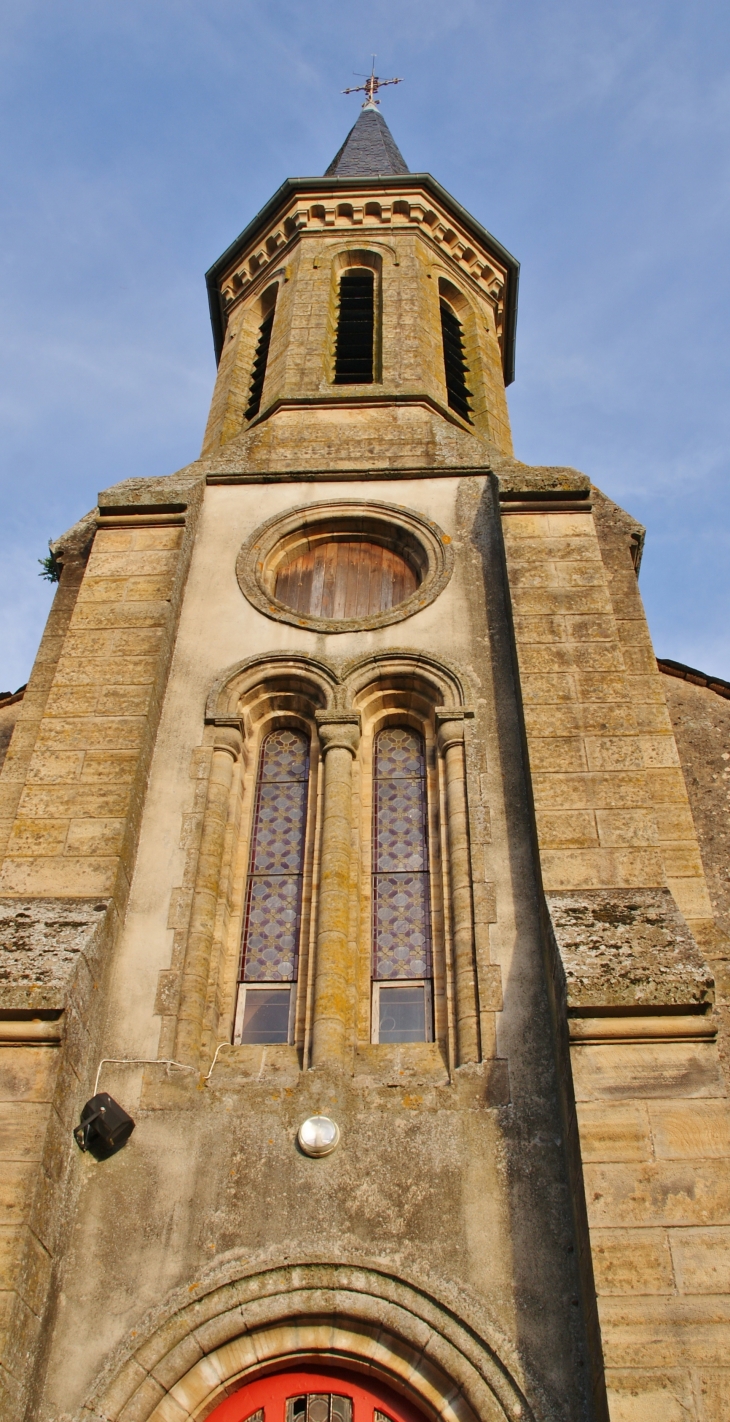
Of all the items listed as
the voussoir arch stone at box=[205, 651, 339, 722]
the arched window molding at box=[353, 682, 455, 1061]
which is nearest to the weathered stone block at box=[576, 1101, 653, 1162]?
the arched window molding at box=[353, 682, 455, 1061]

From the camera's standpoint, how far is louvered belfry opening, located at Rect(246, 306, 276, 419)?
50.4ft

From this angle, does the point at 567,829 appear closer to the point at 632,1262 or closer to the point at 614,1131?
the point at 614,1131

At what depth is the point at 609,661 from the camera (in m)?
9.20

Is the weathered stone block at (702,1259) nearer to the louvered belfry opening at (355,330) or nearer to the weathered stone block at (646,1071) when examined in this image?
the weathered stone block at (646,1071)

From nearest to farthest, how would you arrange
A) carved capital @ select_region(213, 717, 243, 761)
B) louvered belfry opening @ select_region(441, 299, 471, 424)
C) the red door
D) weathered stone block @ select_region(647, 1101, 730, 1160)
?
weathered stone block @ select_region(647, 1101, 730, 1160) → the red door → carved capital @ select_region(213, 717, 243, 761) → louvered belfry opening @ select_region(441, 299, 471, 424)

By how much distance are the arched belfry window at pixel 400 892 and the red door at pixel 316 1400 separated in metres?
2.00

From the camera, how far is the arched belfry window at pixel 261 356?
607 inches

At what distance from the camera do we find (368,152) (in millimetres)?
22297

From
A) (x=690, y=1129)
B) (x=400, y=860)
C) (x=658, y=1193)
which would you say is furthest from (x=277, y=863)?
(x=658, y=1193)

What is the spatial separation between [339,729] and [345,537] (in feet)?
9.06

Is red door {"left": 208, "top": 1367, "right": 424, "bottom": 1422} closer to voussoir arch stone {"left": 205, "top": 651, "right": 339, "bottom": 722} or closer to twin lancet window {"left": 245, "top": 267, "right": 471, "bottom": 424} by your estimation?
voussoir arch stone {"left": 205, "top": 651, "right": 339, "bottom": 722}

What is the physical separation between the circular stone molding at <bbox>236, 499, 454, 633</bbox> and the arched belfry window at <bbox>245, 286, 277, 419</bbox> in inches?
146

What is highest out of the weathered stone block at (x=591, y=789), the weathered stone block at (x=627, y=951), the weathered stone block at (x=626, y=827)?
the weathered stone block at (x=591, y=789)

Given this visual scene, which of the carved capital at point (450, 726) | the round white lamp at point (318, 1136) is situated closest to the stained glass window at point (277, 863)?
the carved capital at point (450, 726)
